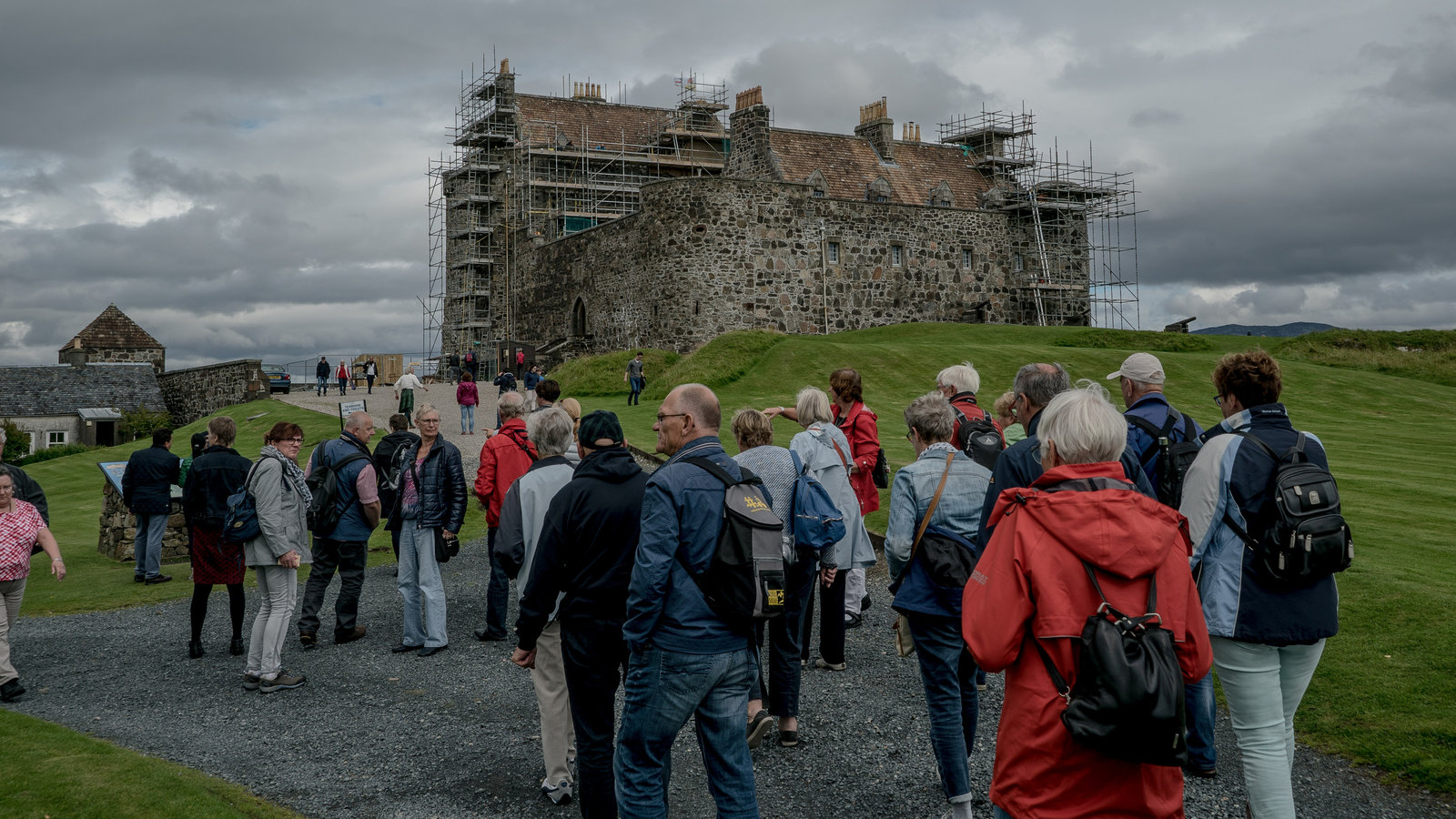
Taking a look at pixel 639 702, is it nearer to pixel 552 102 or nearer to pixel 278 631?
pixel 278 631

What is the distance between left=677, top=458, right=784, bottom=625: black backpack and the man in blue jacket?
0.05 metres

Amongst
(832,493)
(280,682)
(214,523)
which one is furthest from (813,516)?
(214,523)

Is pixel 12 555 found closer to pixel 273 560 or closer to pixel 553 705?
pixel 273 560

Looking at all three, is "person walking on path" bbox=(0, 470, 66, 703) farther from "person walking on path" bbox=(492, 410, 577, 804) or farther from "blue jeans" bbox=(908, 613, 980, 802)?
"blue jeans" bbox=(908, 613, 980, 802)

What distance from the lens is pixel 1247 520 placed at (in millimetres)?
4309

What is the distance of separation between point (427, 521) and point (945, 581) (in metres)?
4.95

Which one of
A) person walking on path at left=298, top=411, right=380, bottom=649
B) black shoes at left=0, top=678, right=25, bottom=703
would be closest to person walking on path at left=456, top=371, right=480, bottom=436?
person walking on path at left=298, top=411, right=380, bottom=649

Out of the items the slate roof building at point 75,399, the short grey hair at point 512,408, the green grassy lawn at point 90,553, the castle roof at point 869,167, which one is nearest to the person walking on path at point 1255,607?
the short grey hair at point 512,408

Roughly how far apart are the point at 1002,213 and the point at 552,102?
22.9 m

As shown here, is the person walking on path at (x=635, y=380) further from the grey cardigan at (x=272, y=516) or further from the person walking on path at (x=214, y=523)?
the grey cardigan at (x=272, y=516)

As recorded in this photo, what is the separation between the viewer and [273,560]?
7.67 meters

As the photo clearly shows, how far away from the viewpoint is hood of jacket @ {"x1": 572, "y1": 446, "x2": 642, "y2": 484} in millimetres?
4695

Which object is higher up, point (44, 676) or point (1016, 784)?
point (1016, 784)

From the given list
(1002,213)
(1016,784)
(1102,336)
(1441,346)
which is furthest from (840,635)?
(1002,213)
